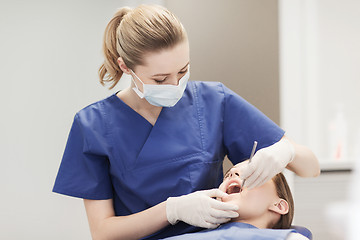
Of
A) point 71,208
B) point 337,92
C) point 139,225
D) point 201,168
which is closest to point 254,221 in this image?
point 201,168

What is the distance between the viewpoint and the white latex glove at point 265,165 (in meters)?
1.38

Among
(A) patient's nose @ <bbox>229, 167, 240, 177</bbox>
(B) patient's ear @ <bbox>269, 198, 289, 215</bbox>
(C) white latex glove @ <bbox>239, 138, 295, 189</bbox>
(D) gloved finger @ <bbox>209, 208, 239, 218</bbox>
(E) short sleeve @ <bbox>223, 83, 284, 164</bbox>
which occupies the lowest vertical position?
(B) patient's ear @ <bbox>269, 198, 289, 215</bbox>

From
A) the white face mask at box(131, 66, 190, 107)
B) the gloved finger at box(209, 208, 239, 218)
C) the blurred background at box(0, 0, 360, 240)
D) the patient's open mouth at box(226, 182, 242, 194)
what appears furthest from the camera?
the blurred background at box(0, 0, 360, 240)

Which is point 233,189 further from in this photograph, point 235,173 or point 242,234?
point 242,234

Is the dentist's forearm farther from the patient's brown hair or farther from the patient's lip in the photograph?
the patient's lip

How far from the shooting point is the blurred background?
2131 mm

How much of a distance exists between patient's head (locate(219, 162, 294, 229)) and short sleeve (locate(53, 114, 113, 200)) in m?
0.42

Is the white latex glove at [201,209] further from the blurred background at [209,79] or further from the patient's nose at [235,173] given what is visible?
the blurred background at [209,79]

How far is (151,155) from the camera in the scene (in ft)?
4.84

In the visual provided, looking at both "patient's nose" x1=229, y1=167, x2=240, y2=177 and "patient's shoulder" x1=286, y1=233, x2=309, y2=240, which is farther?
"patient's nose" x1=229, y1=167, x2=240, y2=177

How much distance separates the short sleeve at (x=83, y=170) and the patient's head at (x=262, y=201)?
1.39ft

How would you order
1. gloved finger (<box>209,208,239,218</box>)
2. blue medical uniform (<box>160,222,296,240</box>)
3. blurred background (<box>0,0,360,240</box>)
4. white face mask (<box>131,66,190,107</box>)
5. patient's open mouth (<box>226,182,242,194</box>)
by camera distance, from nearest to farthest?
blue medical uniform (<box>160,222,296,240</box>) → gloved finger (<box>209,208,239,218</box>) → white face mask (<box>131,66,190,107</box>) → patient's open mouth (<box>226,182,242,194</box>) → blurred background (<box>0,0,360,240</box>)

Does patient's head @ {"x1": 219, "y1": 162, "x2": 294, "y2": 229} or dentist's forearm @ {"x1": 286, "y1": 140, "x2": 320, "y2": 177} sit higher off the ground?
dentist's forearm @ {"x1": 286, "y1": 140, "x2": 320, "y2": 177}

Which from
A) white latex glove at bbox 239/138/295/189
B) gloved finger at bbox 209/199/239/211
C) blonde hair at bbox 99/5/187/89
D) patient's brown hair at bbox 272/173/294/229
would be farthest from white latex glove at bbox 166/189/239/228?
blonde hair at bbox 99/5/187/89
